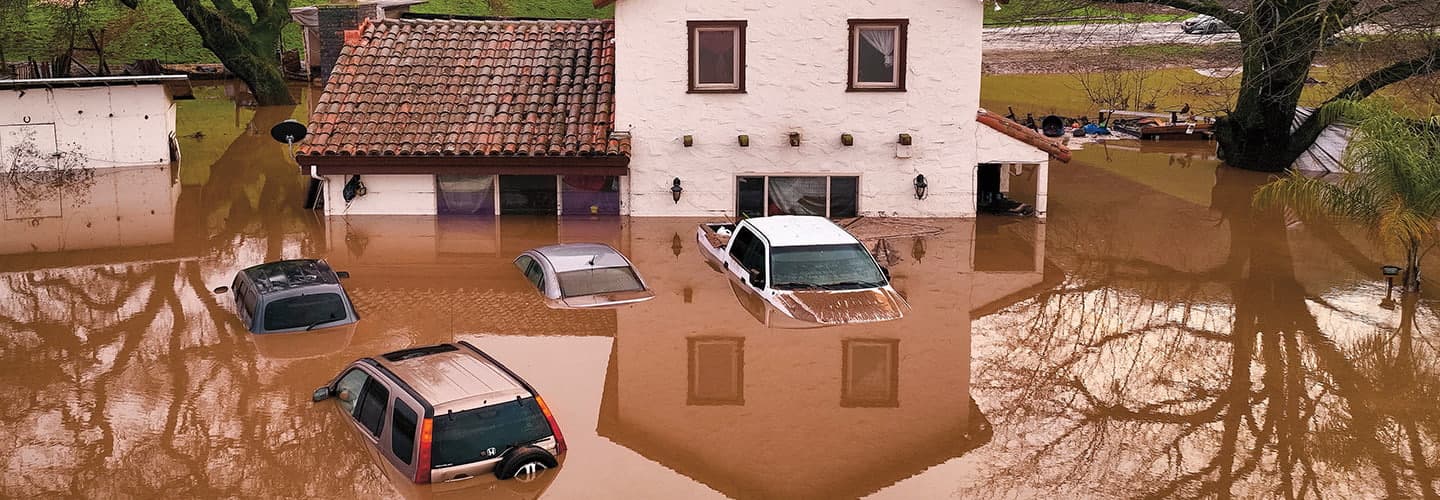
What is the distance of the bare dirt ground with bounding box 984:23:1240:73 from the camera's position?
48250mm

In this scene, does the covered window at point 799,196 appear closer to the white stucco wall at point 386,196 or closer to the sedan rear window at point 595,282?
the white stucco wall at point 386,196

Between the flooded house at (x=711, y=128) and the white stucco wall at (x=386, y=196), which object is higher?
the flooded house at (x=711, y=128)

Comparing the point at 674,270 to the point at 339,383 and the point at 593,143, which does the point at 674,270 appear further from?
the point at 339,383

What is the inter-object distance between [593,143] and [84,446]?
12390 millimetres

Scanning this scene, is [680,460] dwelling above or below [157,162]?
below

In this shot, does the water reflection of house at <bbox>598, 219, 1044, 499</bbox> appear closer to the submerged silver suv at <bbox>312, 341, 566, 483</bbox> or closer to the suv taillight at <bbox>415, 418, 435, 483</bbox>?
the submerged silver suv at <bbox>312, 341, 566, 483</bbox>

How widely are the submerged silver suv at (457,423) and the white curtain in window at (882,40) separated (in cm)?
1357

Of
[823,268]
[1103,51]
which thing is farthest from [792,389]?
[1103,51]

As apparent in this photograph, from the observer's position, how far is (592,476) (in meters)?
12.4

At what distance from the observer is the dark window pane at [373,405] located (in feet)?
41.8

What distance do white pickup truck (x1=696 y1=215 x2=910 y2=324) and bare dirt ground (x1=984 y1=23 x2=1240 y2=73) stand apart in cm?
2983

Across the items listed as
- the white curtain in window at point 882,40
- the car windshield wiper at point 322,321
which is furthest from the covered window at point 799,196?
the car windshield wiper at point 322,321

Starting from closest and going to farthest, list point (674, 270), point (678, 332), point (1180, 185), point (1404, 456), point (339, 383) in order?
point (1404, 456) → point (339, 383) → point (678, 332) → point (674, 270) → point (1180, 185)

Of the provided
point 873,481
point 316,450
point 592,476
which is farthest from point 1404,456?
point 316,450
